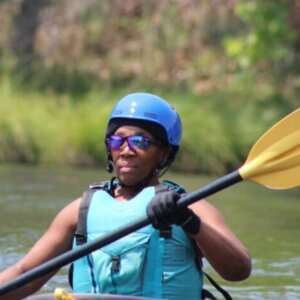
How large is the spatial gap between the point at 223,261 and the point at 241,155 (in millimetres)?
11558

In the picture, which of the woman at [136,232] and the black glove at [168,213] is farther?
the woman at [136,232]

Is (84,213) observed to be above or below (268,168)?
below

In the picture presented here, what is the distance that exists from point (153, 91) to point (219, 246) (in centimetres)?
1433

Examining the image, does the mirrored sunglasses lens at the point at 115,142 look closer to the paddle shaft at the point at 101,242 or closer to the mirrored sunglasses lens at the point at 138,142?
the mirrored sunglasses lens at the point at 138,142

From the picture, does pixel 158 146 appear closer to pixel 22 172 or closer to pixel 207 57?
pixel 22 172

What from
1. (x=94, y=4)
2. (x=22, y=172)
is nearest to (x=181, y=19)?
(x=94, y=4)

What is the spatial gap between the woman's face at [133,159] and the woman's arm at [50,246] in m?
0.25

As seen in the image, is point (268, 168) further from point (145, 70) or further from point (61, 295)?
point (145, 70)

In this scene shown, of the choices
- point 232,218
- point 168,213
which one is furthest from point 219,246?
point 232,218

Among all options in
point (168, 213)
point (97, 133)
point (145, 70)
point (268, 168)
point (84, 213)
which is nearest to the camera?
point (168, 213)

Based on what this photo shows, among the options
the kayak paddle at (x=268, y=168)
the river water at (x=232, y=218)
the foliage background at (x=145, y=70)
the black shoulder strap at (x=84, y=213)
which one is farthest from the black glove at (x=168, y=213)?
the foliage background at (x=145, y=70)

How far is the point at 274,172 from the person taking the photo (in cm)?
510

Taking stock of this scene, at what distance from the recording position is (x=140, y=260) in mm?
5152

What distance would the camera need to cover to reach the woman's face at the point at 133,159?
5.24 meters
